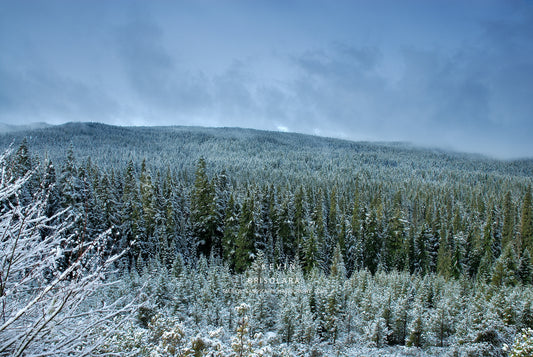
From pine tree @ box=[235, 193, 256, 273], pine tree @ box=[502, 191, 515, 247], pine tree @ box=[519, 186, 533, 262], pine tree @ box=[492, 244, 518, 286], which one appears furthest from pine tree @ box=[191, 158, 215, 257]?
pine tree @ box=[502, 191, 515, 247]

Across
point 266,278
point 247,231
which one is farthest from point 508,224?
point 266,278

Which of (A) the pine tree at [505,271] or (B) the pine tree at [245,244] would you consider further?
(A) the pine tree at [505,271]

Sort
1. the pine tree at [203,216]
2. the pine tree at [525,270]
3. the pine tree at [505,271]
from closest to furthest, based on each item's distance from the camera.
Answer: the pine tree at [505,271], the pine tree at [203,216], the pine tree at [525,270]

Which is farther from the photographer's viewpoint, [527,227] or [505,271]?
[527,227]

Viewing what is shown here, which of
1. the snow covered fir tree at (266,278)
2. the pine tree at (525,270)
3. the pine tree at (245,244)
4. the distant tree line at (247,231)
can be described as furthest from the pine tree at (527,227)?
the pine tree at (245,244)

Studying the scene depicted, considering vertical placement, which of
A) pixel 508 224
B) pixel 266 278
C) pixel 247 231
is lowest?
pixel 266 278

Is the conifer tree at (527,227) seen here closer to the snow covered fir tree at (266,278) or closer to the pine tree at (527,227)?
the pine tree at (527,227)

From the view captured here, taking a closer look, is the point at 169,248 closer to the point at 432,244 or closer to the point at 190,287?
the point at 190,287

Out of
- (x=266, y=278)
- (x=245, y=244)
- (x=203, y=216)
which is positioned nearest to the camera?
(x=266, y=278)

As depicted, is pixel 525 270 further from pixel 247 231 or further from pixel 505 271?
pixel 247 231

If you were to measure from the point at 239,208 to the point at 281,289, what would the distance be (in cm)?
1459

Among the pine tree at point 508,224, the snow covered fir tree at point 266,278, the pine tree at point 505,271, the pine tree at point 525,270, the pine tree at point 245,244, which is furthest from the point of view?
the pine tree at point 508,224

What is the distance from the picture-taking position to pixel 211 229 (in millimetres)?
38906

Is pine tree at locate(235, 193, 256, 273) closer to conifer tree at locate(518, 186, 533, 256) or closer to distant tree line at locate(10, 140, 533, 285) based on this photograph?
distant tree line at locate(10, 140, 533, 285)
